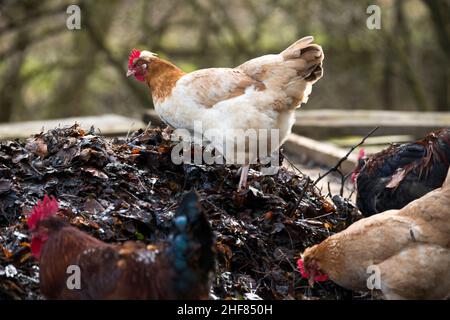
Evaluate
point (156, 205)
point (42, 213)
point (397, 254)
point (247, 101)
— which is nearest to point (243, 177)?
point (247, 101)

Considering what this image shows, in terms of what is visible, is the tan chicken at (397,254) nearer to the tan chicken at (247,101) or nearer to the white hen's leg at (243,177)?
the white hen's leg at (243,177)

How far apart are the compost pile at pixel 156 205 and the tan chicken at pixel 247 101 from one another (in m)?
0.23

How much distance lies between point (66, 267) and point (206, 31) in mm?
11740

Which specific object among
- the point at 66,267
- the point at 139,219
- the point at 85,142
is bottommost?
the point at 66,267

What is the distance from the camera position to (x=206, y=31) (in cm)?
1489

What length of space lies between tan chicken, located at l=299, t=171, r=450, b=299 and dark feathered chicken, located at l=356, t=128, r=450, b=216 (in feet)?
3.11

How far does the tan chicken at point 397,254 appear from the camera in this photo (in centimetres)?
400

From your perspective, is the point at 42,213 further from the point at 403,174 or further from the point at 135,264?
the point at 403,174

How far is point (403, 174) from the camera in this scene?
17.6 feet

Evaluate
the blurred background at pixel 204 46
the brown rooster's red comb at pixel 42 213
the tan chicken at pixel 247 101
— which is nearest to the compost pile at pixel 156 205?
the tan chicken at pixel 247 101
